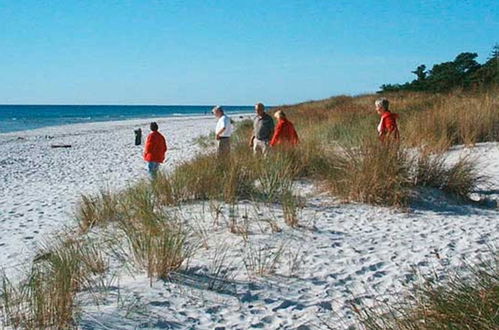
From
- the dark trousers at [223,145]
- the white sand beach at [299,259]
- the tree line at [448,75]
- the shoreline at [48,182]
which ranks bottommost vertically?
the shoreline at [48,182]

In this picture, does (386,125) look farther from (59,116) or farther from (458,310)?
(59,116)

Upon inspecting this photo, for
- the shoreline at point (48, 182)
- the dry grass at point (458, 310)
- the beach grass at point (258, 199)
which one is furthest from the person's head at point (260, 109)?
the dry grass at point (458, 310)

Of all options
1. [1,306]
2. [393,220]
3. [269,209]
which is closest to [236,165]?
[269,209]

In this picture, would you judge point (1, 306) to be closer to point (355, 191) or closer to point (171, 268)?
point (171, 268)

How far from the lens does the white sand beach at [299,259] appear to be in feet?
14.5

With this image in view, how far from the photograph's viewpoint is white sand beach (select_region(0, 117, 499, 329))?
441 cm

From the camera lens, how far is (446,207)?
7820 mm

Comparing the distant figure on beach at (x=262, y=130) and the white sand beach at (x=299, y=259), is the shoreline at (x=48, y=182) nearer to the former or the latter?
the white sand beach at (x=299, y=259)

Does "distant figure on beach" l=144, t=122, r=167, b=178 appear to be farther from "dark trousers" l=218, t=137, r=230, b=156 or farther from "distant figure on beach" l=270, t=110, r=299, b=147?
"distant figure on beach" l=270, t=110, r=299, b=147

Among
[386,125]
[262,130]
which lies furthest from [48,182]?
[386,125]

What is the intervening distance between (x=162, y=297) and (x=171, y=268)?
51cm

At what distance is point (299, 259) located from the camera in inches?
221

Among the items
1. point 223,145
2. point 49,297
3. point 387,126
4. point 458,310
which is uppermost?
point 387,126

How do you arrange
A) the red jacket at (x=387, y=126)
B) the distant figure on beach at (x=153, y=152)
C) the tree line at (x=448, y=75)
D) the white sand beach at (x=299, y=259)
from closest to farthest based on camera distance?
the white sand beach at (x=299, y=259) < the red jacket at (x=387, y=126) < the distant figure on beach at (x=153, y=152) < the tree line at (x=448, y=75)
